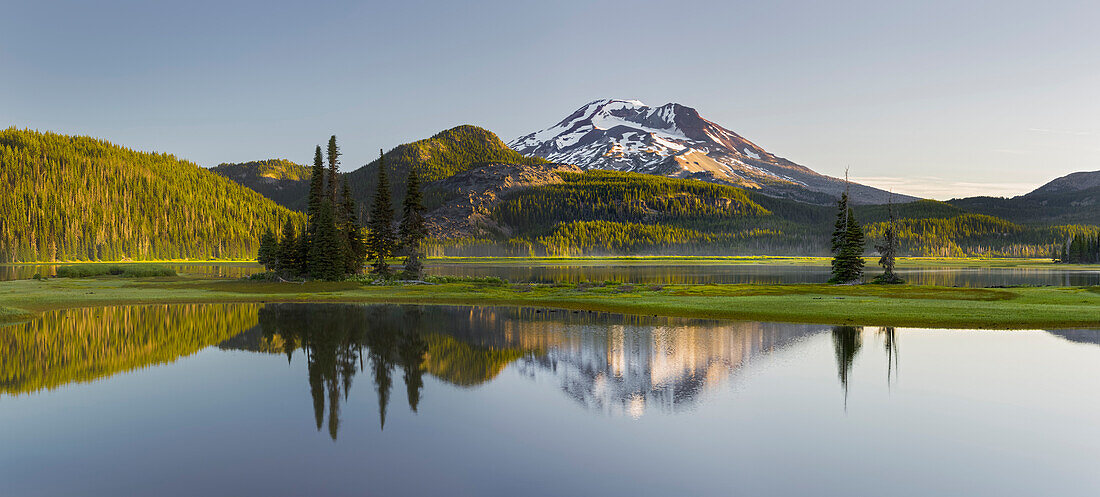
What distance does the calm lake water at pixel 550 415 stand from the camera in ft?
46.7

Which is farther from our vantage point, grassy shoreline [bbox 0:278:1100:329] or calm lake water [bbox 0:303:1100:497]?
grassy shoreline [bbox 0:278:1100:329]

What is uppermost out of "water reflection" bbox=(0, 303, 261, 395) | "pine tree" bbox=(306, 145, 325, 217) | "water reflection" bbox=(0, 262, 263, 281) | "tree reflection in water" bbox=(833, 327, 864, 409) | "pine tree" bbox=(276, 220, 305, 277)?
"pine tree" bbox=(306, 145, 325, 217)

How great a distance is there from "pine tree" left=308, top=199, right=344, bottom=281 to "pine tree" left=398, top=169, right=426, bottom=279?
840cm

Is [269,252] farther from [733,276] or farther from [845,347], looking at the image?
[733,276]

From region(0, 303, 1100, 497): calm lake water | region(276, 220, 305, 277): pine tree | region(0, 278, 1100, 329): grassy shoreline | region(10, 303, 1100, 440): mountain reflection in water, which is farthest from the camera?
region(276, 220, 305, 277): pine tree

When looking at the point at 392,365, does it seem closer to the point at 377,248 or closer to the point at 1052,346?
the point at 1052,346

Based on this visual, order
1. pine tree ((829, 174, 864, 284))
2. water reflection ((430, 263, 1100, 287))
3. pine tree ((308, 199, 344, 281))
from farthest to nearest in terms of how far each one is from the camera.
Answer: water reflection ((430, 263, 1100, 287)), pine tree ((829, 174, 864, 284)), pine tree ((308, 199, 344, 281))

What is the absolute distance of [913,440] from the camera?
16734 millimetres

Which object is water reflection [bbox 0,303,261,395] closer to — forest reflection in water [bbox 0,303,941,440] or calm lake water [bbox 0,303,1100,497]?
forest reflection in water [bbox 0,303,941,440]

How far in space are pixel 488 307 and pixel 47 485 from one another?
4238 centimetres

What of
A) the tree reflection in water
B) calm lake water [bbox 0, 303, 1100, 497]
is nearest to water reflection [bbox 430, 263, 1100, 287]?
the tree reflection in water

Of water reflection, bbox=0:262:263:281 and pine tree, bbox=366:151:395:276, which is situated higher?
pine tree, bbox=366:151:395:276

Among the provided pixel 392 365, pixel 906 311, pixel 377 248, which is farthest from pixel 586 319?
pixel 377 248

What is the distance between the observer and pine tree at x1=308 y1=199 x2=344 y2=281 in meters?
80.4
